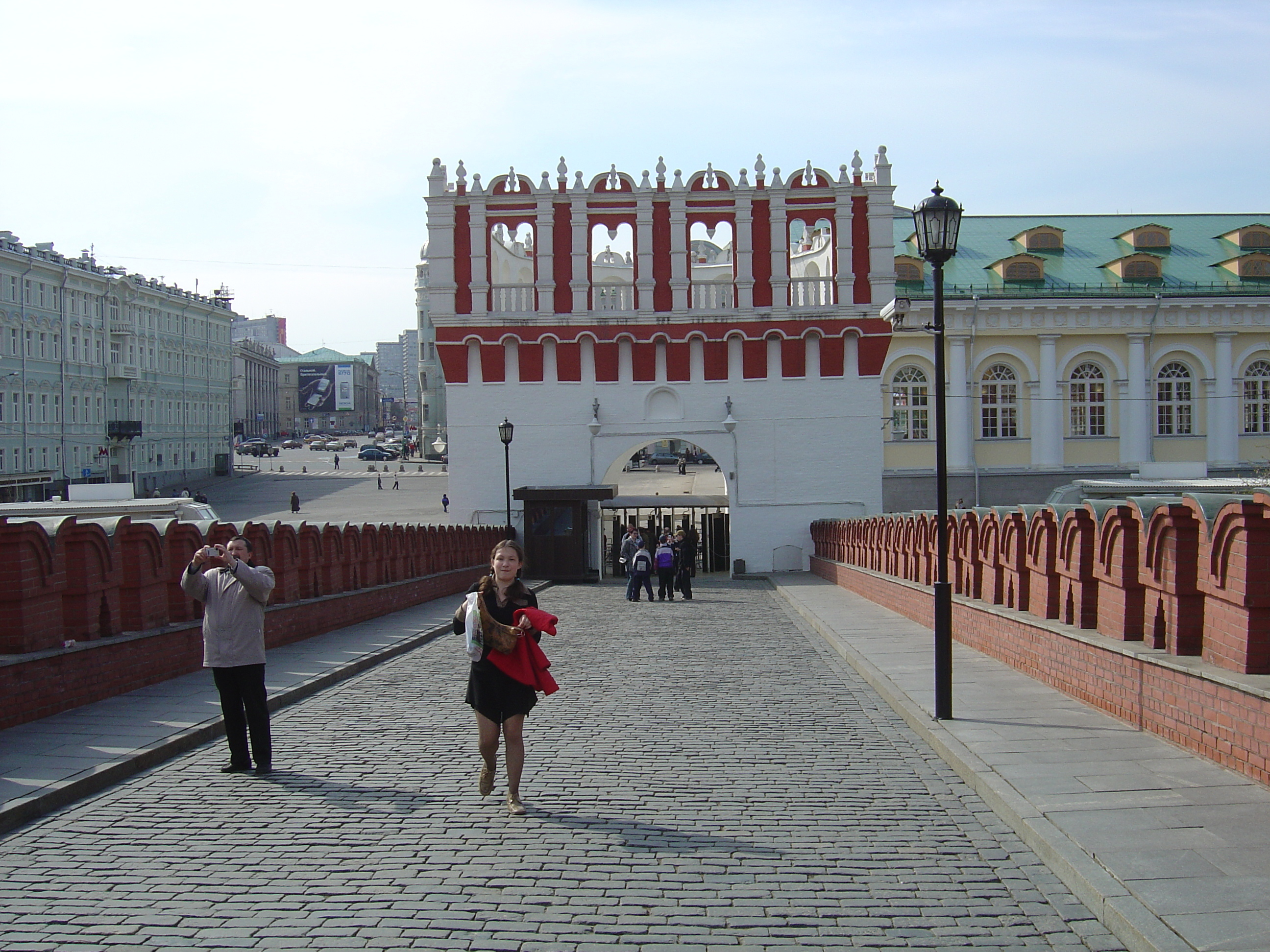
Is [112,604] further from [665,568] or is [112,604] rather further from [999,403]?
[999,403]

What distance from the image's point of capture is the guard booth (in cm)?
3488

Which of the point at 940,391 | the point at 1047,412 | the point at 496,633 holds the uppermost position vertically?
the point at 1047,412

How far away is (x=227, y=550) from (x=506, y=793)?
2708mm

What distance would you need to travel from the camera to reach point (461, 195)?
37.4 m

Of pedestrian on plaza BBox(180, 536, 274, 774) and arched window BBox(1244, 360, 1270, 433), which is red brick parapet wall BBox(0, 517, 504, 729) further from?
arched window BBox(1244, 360, 1270, 433)

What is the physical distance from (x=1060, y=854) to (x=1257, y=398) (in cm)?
4923

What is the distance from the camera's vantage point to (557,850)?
21.2 feet

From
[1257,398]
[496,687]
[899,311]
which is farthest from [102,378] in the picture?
[496,687]

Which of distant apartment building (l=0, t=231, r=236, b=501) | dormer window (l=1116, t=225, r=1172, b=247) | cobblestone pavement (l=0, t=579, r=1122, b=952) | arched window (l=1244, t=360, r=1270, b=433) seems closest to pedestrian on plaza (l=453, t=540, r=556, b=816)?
cobblestone pavement (l=0, t=579, r=1122, b=952)

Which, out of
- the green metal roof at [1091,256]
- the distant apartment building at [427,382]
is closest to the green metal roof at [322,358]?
the distant apartment building at [427,382]

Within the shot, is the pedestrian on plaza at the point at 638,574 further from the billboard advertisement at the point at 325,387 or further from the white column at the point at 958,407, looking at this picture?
the billboard advertisement at the point at 325,387

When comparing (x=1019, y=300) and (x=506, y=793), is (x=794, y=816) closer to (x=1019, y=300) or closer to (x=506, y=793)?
(x=506, y=793)

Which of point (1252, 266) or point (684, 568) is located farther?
point (1252, 266)

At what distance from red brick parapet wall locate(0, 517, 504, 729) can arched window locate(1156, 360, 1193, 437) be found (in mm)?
40528
